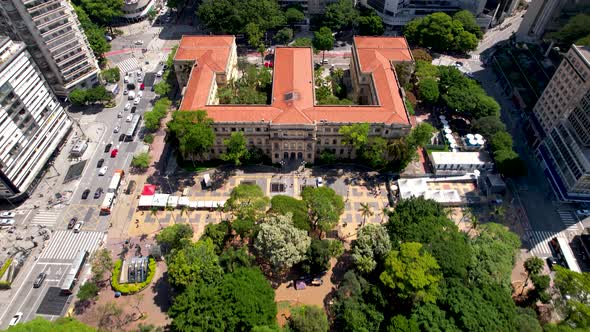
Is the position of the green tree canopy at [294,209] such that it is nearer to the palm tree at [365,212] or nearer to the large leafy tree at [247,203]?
the large leafy tree at [247,203]

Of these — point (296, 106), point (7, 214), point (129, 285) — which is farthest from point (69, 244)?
point (296, 106)

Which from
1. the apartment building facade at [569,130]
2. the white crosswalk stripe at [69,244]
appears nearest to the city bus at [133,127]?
the white crosswalk stripe at [69,244]

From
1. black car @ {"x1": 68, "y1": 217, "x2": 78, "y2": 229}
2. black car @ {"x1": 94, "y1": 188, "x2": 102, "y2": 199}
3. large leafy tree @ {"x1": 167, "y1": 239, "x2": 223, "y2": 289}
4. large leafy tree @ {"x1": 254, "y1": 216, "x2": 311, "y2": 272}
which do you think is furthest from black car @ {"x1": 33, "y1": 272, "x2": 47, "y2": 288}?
large leafy tree @ {"x1": 254, "y1": 216, "x2": 311, "y2": 272}

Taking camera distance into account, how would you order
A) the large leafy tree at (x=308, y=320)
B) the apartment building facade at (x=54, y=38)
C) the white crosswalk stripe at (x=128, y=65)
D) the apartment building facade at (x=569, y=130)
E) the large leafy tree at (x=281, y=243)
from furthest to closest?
the white crosswalk stripe at (x=128, y=65) → the apartment building facade at (x=54, y=38) → the apartment building facade at (x=569, y=130) → the large leafy tree at (x=281, y=243) → the large leafy tree at (x=308, y=320)

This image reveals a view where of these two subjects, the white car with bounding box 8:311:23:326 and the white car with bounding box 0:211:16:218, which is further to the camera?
the white car with bounding box 0:211:16:218

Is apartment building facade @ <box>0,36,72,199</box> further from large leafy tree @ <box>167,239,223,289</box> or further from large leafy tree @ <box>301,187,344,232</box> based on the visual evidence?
large leafy tree @ <box>301,187,344,232</box>

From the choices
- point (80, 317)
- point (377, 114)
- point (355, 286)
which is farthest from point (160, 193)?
point (377, 114)
